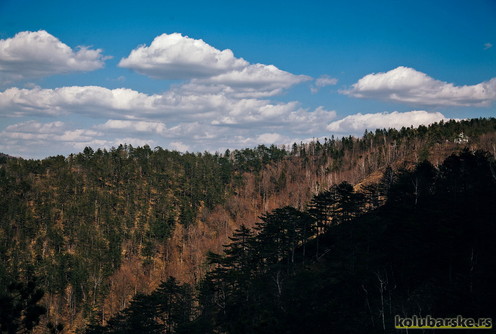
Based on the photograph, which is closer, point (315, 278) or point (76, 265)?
point (315, 278)

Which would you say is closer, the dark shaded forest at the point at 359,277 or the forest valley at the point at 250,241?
the dark shaded forest at the point at 359,277

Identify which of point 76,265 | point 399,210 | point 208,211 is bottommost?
point 76,265

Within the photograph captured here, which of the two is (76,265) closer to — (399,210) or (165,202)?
(165,202)

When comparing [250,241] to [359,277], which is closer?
[359,277]

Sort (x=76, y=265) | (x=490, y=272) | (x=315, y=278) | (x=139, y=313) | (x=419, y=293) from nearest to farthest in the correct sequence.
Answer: (x=490, y=272)
(x=419, y=293)
(x=139, y=313)
(x=315, y=278)
(x=76, y=265)

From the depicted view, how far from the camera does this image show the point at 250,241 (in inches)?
2450

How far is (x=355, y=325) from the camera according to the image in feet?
137

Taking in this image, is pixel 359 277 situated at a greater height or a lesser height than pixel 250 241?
lesser

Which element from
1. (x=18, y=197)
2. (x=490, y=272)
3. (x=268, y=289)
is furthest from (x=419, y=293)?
(x=18, y=197)

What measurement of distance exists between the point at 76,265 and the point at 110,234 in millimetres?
18654

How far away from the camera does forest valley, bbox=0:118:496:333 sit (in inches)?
1768

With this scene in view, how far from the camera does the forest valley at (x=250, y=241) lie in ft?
147

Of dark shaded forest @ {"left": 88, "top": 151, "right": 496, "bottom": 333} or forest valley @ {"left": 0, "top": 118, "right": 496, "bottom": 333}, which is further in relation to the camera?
forest valley @ {"left": 0, "top": 118, "right": 496, "bottom": 333}

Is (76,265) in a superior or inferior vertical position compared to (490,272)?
inferior
